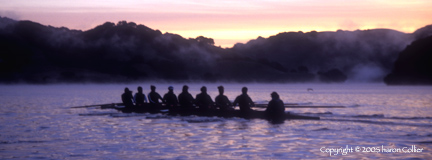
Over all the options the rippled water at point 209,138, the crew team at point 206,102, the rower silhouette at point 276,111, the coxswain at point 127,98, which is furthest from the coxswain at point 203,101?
the coxswain at point 127,98

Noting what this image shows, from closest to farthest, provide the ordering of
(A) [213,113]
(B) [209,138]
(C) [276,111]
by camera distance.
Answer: (B) [209,138] → (C) [276,111] → (A) [213,113]

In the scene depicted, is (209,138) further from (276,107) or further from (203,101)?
(203,101)

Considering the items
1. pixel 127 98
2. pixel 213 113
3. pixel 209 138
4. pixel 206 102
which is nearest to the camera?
pixel 209 138

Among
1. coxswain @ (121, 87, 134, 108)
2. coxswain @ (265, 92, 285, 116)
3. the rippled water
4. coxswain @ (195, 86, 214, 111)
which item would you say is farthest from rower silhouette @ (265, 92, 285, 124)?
coxswain @ (121, 87, 134, 108)

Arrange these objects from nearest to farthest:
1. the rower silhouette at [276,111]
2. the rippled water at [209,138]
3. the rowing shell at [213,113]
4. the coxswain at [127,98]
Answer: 1. the rippled water at [209,138]
2. the rower silhouette at [276,111]
3. the rowing shell at [213,113]
4. the coxswain at [127,98]

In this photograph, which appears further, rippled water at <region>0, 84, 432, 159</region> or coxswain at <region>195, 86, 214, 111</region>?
coxswain at <region>195, 86, 214, 111</region>

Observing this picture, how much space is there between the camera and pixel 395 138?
20812 mm

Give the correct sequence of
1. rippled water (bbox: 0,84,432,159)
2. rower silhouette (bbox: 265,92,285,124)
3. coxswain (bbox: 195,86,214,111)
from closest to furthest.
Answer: rippled water (bbox: 0,84,432,159) → rower silhouette (bbox: 265,92,285,124) → coxswain (bbox: 195,86,214,111)

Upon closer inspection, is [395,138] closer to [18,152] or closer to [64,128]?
[18,152]

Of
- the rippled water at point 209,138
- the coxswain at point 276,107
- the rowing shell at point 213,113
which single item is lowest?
the rippled water at point 209,138

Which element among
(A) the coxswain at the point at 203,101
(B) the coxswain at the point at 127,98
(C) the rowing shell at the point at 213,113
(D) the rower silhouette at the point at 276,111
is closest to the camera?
(D) the rower silhouette at the point at 276,111

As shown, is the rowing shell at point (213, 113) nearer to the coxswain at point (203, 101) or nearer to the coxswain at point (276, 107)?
the coxswain at point (276, 107)

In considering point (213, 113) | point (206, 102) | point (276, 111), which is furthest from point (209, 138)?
point (206, 102)

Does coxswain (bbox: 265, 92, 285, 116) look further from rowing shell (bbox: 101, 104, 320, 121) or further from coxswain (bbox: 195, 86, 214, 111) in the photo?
coxswain (bbox: 195, 86, 214, 111)
